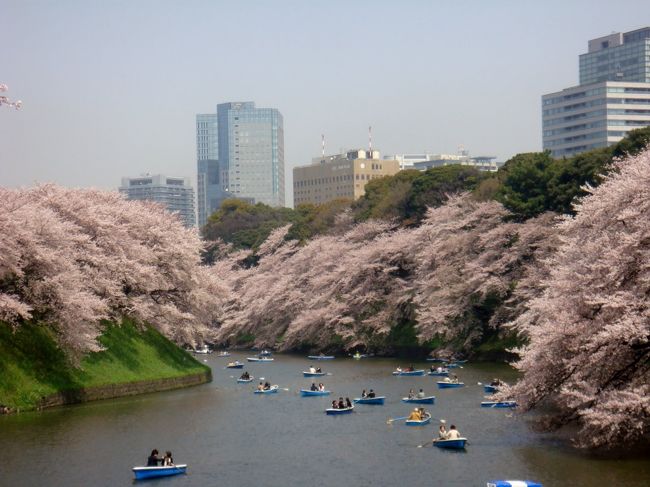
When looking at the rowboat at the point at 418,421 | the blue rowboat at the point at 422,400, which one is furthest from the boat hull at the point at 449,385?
→ the rowboat at the point at 418,421

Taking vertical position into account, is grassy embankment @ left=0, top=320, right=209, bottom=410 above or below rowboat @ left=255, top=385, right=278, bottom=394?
above

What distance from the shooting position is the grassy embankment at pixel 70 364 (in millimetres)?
47969

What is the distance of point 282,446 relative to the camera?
135ft

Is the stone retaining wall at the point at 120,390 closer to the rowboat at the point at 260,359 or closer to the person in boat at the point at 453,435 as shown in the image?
the rowboat at the point at 260,359

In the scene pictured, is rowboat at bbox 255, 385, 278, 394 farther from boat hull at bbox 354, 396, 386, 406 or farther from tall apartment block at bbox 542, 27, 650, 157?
tall apartment block at bbox 542, 27, 650, 157

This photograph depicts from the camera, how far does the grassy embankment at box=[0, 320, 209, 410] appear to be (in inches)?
1889

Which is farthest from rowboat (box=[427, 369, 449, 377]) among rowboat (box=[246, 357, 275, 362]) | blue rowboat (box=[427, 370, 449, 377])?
rowboat (box=[246, 357, 275, 362])

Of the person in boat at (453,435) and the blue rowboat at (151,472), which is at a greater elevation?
the person in boat at (453,435)

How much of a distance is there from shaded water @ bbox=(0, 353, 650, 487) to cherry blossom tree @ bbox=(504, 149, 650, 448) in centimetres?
183

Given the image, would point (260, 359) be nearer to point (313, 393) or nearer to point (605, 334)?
point (313, 393)

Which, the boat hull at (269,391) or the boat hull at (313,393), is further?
the boat hull at (269,391)

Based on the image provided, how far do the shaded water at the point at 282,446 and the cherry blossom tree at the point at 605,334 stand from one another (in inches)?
71.9

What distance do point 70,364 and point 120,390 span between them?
3871 millimetres

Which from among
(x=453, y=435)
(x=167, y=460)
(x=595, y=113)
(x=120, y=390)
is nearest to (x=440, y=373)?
Result: (x=120, y=390)
